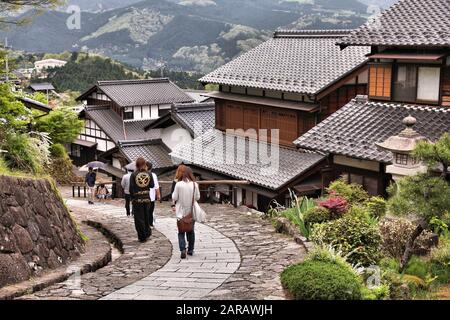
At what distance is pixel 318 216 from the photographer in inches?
451

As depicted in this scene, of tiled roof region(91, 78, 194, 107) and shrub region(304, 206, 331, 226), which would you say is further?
tiled roof region(91, 78, 194, 107)

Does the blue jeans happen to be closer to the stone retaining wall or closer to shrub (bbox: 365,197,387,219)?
the stone retaining wall

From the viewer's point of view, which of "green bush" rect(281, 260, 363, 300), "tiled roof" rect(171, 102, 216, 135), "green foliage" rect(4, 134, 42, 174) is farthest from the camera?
"tiled roof" rect(171, 102, 216, 135)

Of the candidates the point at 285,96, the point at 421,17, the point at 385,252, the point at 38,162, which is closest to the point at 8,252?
the point at 38,162

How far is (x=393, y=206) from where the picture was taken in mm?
9000

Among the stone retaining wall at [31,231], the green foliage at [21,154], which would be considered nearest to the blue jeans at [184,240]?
the stone retaining wall at [31,231]

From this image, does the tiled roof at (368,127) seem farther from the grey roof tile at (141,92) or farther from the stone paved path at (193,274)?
the grey roof tile at (141,92)

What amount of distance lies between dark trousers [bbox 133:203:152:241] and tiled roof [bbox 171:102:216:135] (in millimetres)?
18974

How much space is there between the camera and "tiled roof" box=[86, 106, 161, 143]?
143ft

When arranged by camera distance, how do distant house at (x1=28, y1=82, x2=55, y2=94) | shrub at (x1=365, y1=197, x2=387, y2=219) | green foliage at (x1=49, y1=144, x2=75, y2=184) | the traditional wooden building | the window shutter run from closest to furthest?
shrub at (x1=365, y1=197, x2=387, y2=219), the traditional wooden building, the window shutter, green foliage at (x1=49, y1=144, x2=75, y2=184), distant house at (x1=28, y1=82, x2=55, y2=94)

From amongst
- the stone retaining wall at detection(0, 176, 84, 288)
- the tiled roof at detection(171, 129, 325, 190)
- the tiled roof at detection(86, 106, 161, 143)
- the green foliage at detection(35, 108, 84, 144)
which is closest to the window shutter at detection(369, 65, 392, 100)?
the tiled roof at detection(171, 129, 325, 190)

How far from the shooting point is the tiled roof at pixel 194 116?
31.6 metres

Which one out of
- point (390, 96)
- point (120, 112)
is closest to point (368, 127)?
point (390, 96)

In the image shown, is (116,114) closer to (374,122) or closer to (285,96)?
(285,96)
